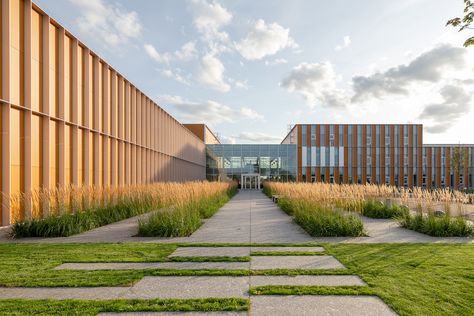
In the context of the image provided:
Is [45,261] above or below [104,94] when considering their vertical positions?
below

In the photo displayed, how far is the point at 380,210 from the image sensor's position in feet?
39.5

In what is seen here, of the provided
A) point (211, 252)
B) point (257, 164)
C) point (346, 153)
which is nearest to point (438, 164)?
point (346, 153)

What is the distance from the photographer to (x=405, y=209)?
10531 mm

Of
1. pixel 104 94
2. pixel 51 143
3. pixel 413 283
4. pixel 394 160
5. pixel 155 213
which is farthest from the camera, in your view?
pixel 394 160

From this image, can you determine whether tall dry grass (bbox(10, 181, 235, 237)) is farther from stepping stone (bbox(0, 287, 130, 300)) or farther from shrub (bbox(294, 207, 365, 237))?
stepping stone (bbox(0, 287, 130, 300))

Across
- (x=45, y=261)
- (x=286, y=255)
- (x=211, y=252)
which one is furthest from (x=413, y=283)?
(x=45, y=261)

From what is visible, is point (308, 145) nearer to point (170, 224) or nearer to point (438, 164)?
point (438, 164)

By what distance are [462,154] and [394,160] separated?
882cm

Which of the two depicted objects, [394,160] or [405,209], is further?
[394,160]

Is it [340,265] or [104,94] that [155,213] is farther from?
[104,94]

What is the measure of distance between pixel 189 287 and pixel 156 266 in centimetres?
121

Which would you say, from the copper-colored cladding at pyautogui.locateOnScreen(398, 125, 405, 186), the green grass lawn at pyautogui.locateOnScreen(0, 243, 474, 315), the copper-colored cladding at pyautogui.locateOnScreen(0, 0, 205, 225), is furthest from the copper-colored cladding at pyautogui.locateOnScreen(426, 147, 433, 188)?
the green grass lawn at pyautogui.locateOnScreen(0, 243, 474, 315)

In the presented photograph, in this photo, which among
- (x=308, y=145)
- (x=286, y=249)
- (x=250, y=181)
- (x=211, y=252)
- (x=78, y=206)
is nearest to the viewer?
(x=211, y=252)

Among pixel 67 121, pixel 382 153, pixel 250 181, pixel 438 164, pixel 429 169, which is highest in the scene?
pixel 67 121
